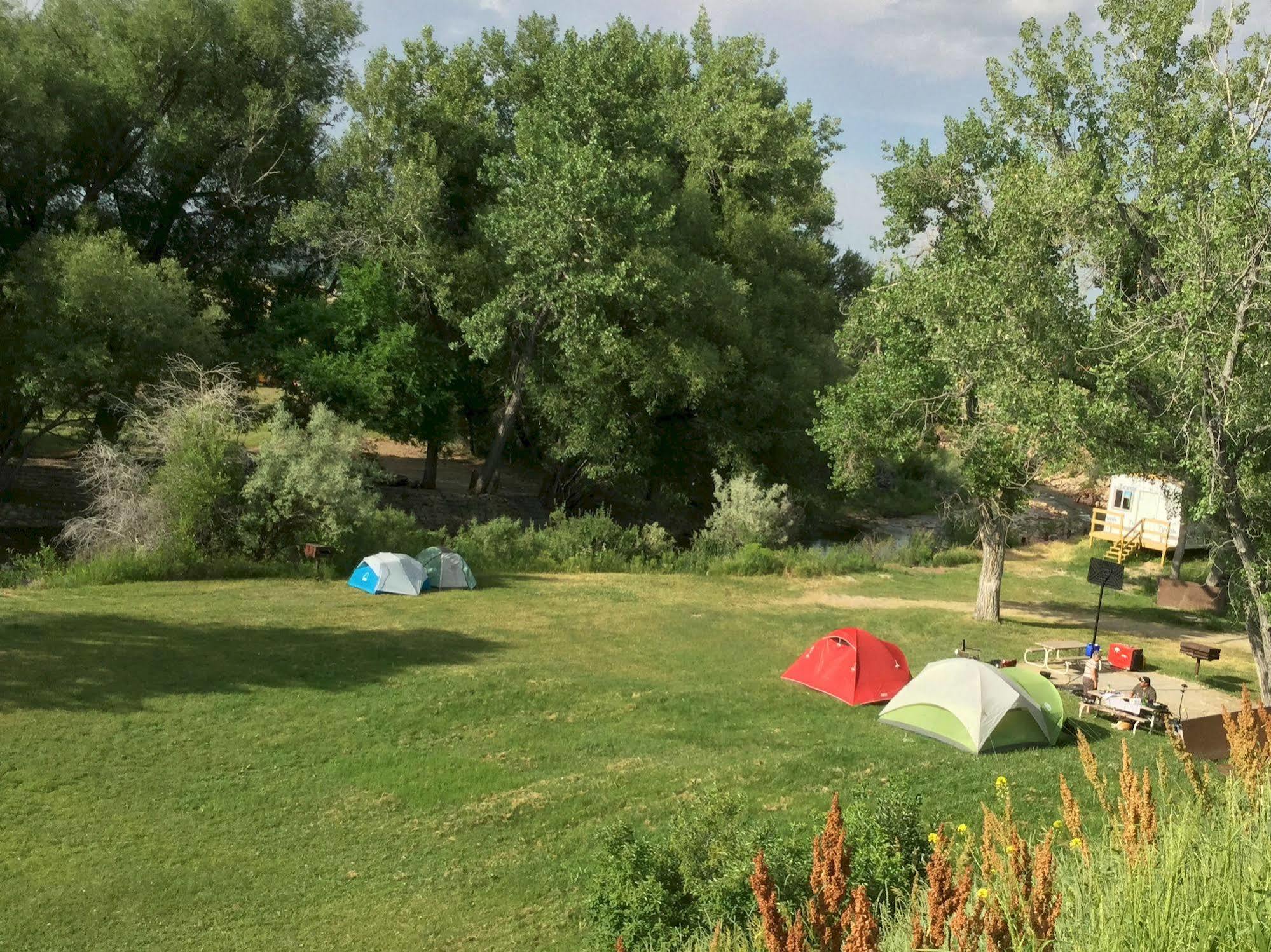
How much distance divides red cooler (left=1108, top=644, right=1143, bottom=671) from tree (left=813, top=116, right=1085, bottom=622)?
3955mm

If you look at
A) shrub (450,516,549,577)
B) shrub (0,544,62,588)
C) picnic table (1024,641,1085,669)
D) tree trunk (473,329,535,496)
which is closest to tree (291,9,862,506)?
tree trunk (473,329,535,496)

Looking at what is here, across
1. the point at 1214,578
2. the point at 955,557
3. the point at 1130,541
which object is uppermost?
the point at 1130,541

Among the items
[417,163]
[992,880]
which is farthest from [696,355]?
[992,880]

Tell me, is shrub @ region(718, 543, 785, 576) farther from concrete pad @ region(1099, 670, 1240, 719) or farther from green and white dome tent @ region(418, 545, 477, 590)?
concrete pad @ region(1099, 670, 1240, 719)

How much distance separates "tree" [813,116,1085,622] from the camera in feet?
54.2

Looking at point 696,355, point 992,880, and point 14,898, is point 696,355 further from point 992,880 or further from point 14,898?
point 992,880

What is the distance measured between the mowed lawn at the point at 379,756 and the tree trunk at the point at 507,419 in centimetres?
1367

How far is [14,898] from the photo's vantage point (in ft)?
32.9

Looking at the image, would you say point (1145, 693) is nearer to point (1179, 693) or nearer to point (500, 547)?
point (1179, 693)

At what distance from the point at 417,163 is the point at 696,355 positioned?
1128 centimetres

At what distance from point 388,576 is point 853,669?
11.4 meters

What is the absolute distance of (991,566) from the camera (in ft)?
81.9

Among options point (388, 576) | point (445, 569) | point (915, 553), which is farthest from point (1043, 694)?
point (915, 553)

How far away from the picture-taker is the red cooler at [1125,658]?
797 inches
